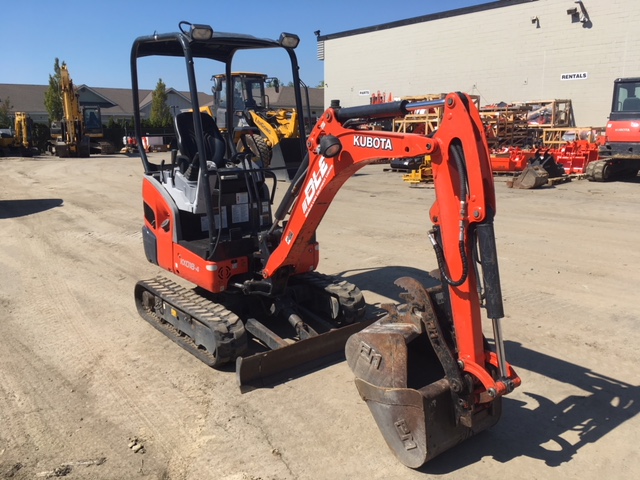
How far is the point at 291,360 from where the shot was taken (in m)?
4.62

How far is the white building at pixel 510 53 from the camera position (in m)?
23.4

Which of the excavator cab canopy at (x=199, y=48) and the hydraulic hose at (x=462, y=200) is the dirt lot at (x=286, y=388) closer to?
the hydraulic hose at (x=462, y=200)

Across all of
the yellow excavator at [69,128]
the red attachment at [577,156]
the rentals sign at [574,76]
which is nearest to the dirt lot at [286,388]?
the red attachment at [577,156]

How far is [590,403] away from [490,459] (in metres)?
1.17

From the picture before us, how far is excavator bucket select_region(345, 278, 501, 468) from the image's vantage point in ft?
10.8

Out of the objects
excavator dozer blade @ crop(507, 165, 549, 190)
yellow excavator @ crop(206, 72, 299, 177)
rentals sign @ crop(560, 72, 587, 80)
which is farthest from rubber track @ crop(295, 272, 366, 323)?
rentals sign @ crop(560, 72, 587, 80)

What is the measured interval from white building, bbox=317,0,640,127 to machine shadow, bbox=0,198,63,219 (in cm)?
2090

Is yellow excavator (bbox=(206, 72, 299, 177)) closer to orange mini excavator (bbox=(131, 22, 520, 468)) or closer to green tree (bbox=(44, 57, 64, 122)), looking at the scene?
orange mini excavator (bbox=(131, 22, 520, 468))

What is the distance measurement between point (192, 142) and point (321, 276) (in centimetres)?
188

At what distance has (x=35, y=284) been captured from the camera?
7297 mm

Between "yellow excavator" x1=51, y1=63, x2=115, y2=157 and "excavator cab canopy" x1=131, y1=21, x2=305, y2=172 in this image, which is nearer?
"excavator cab canopy" x1=131, y1=21, x2=305, y2=172

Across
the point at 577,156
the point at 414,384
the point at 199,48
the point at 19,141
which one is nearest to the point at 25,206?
the point at 199,48

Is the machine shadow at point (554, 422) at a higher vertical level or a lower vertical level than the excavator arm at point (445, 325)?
lower

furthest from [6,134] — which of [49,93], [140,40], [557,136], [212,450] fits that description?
[212,450]
